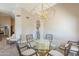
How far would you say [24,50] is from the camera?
2119 mm

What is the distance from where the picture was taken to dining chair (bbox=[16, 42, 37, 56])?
6.88 ft

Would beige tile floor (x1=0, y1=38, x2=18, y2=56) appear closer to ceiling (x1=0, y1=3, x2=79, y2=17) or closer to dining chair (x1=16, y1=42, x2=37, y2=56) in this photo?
dining chair (x1=16, y1=42, x2=37, y2=56)

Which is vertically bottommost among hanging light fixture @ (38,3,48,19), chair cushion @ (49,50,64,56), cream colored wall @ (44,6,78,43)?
chair cushion @ (49,50,64,56)

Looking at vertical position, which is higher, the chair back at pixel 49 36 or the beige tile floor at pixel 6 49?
the chair back at pixel 49 36

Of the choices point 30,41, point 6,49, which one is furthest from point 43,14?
point 6,49

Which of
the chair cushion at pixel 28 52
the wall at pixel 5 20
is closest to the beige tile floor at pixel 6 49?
the chair cushion at pixel 28 52

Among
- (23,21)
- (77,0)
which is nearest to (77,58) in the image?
(77,0)

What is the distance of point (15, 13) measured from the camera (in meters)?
2.04

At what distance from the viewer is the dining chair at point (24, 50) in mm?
2097

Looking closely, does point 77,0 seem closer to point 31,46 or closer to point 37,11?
point 37,11

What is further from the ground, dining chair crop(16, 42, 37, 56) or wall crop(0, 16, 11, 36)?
wall crop(0, 16, 11, 36)

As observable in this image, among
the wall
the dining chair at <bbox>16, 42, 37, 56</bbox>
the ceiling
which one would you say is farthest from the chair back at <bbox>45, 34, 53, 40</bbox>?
the wall

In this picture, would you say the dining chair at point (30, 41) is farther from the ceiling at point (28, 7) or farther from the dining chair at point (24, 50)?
the ceiling at point (28, 7)

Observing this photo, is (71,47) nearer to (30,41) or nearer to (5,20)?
(30,41)
